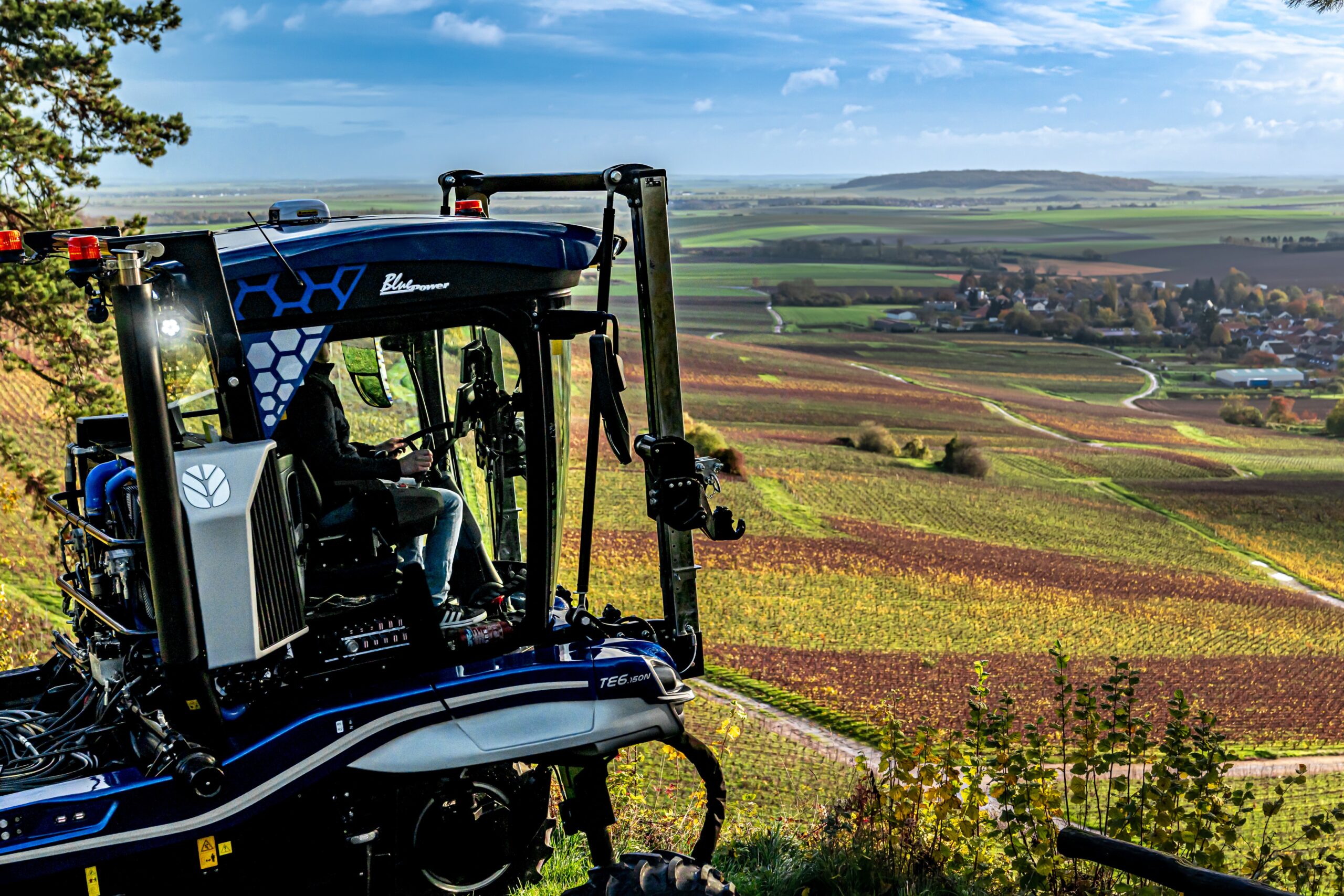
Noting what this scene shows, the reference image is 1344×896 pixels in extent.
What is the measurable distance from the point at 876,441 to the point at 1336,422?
63.2 m

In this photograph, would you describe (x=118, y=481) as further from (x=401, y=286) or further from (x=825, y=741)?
(x=825, y=741)

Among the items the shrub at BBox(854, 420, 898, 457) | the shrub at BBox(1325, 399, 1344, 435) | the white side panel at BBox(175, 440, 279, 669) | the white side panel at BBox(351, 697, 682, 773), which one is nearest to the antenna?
the white side panel at BBox(175, 440, 279, 669)

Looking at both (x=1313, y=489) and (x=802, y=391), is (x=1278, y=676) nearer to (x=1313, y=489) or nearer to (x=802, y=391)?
(x=1313, y=489)

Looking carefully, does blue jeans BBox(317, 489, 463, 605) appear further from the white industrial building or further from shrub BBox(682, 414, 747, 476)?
the white industrial building

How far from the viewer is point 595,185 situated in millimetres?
5820

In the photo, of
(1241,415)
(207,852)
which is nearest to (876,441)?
(1241,415)

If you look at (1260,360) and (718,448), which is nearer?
(718,448)

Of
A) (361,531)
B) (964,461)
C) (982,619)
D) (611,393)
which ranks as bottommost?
(964,461)

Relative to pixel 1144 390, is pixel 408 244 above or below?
above

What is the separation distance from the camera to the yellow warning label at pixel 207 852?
4.27 metres

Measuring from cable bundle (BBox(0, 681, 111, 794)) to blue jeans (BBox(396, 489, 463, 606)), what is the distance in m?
1.41

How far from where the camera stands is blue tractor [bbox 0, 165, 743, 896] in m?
4.16

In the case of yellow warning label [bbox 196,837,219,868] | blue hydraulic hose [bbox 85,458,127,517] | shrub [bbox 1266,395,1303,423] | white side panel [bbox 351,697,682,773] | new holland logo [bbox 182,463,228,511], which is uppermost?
new holland logo [bbox 182,463,228,511]

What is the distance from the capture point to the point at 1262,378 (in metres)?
165
